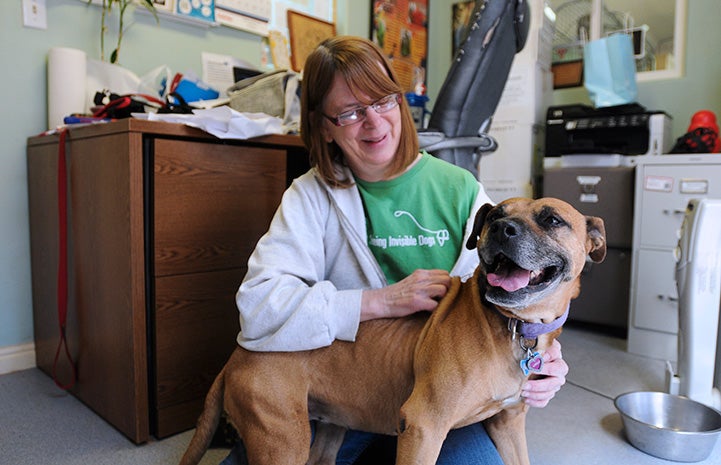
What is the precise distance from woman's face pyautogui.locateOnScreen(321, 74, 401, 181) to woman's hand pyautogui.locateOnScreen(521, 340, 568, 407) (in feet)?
1.81

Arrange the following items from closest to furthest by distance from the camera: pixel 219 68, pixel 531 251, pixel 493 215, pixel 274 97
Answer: pixel 531 251, pixel 493 215, pixel 274 97, pixel 219 68

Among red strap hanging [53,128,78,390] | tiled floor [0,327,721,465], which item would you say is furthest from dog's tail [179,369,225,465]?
red strap hanging [53,128,78,390]

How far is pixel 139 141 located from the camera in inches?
56.3

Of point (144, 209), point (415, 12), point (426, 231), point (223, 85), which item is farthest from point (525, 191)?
point (144, 209)

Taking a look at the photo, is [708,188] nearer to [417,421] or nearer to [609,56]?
[609,56]

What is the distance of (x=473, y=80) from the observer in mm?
1790

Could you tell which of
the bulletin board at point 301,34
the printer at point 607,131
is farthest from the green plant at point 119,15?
the printer at point 607,131

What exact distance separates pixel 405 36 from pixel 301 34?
3.70 feet

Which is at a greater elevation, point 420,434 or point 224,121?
point 224,121

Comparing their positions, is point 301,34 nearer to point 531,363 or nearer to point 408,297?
point 408,297

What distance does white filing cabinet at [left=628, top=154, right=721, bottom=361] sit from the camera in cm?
243

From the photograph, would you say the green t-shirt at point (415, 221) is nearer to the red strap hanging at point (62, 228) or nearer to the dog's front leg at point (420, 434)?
the dog's front leg at point (420, 434)

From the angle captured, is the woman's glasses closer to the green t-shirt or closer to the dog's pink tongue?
the green t-shirt

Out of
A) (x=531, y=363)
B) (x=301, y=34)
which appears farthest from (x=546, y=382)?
(x=301, y=34)
